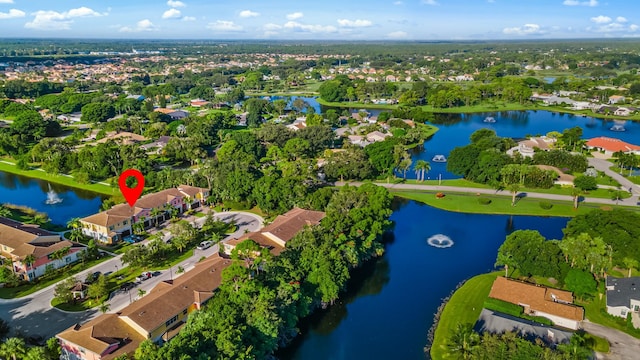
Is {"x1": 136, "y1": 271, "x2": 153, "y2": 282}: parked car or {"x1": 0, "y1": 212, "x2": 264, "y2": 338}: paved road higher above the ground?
{"x1": 136, "y1": 271, "x2": 153, "y2": 282}: parked car

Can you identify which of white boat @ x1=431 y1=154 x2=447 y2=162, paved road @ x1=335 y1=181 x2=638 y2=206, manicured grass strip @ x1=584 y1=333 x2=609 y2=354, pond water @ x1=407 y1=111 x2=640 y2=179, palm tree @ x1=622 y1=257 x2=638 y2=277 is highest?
pond water @ x1=407 y1=111 x2=640 y2=179

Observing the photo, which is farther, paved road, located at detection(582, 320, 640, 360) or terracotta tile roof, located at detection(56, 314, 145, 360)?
paved road, located at detection(582, 320, 640, 360)

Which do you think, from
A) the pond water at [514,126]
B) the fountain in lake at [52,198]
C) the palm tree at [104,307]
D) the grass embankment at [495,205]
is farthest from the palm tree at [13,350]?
the pond water at [514,126]

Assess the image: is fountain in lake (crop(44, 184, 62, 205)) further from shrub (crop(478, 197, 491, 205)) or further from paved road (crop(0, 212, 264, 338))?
shrub (crop(478, 197, 491, 205))

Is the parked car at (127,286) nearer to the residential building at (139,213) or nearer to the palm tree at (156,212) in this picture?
the residential building at (139,213)

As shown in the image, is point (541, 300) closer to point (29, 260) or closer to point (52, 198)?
point (29, 260)

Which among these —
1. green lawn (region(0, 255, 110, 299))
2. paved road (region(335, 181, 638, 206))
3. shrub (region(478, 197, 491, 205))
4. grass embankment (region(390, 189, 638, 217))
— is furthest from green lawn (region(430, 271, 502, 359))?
green lawn (region(0, 255, 110, 299))

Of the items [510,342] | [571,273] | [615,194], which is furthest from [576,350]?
[615,194]
